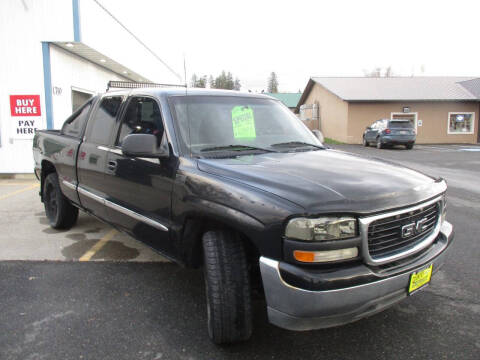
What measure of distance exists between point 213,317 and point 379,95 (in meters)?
27.6

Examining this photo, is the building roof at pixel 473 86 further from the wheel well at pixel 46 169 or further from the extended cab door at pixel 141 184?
the extended cab door at pixel 141 184

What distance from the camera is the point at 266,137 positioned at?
11.2 feet

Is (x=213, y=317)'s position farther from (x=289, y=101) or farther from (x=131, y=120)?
(x=289, y=101)

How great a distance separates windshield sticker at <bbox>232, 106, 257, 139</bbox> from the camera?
3273 millimetres

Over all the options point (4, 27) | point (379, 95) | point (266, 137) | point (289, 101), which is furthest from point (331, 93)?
point (289, 101)

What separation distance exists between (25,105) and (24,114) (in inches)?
9.3

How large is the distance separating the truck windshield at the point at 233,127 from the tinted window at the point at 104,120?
0.99 m

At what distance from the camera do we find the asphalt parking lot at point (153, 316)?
8.32 feet

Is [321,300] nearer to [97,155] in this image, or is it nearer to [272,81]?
[97,155]

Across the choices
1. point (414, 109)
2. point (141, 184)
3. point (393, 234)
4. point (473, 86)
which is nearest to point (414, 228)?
point (393, 234)

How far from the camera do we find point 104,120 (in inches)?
161

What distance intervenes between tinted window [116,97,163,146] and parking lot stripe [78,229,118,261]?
146 cm

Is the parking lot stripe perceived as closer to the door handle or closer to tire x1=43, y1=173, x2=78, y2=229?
tire x1=43, y1=173, x2=78, y2=229

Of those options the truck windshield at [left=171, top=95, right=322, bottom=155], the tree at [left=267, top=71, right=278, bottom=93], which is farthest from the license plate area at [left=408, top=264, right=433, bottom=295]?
the tree at [left=267, top=71, right=278, bottom=93]
